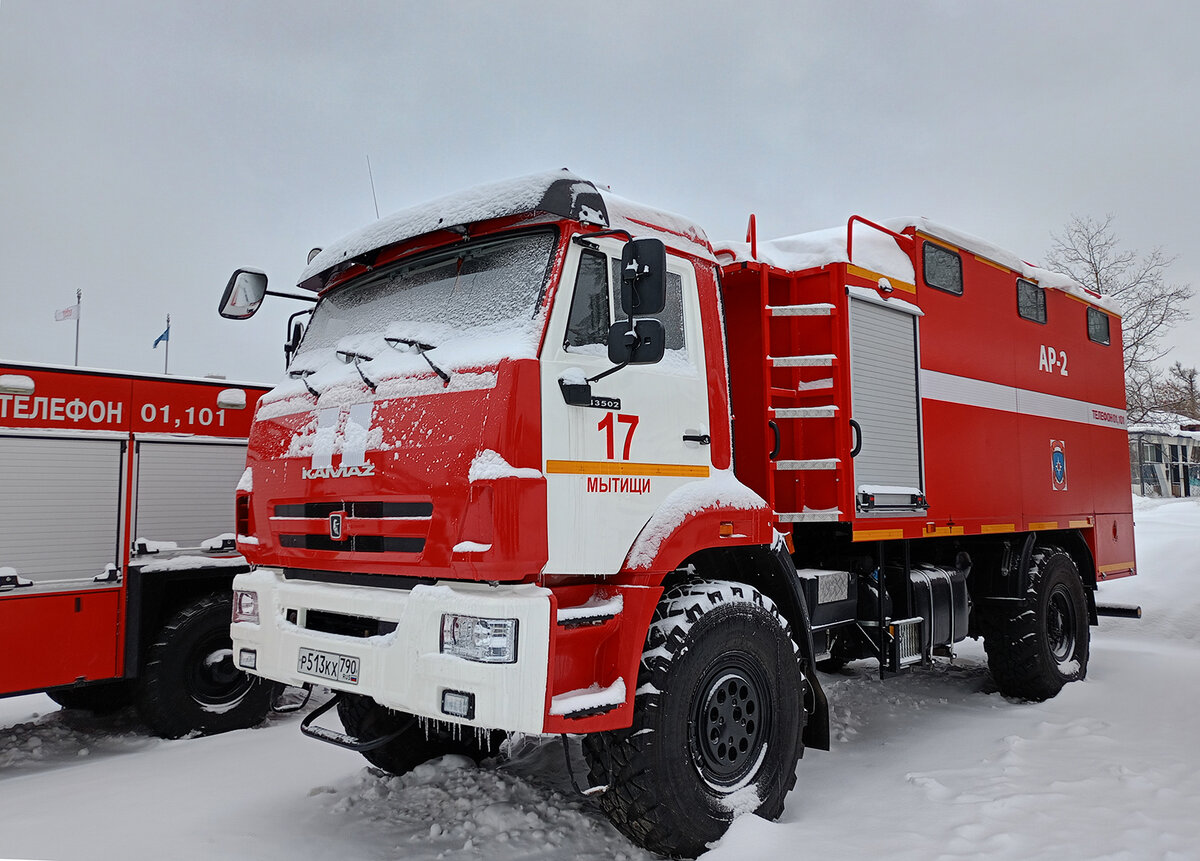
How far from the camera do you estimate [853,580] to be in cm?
593

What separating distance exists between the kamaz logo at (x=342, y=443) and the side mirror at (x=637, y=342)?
113 cm

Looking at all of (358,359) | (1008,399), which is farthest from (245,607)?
(1008,399)

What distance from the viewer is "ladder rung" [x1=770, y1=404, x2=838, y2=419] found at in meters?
5.34

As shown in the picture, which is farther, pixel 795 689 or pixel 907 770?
pixel 907 770

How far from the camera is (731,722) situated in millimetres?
4336

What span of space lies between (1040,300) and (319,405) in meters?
6.12

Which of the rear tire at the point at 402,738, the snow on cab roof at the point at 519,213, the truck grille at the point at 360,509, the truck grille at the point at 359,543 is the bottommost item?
the rear tire at the point at 402,738

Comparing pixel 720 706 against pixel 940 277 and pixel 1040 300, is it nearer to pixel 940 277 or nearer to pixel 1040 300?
pixel 940 277

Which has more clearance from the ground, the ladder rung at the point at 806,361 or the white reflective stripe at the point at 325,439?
the ladder rung at the point at 806,361

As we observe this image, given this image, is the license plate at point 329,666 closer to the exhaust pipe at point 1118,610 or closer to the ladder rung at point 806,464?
the ladder rung at point 806,464

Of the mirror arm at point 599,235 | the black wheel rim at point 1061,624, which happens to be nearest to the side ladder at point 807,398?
the mirror arm at point 599,235

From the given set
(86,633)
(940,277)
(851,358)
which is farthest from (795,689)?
(86,633)

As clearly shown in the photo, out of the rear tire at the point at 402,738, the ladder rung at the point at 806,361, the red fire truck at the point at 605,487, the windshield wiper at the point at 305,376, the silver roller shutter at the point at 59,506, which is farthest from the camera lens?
the silver roller shutter at the point at 59,506

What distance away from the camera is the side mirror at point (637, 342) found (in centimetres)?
373
